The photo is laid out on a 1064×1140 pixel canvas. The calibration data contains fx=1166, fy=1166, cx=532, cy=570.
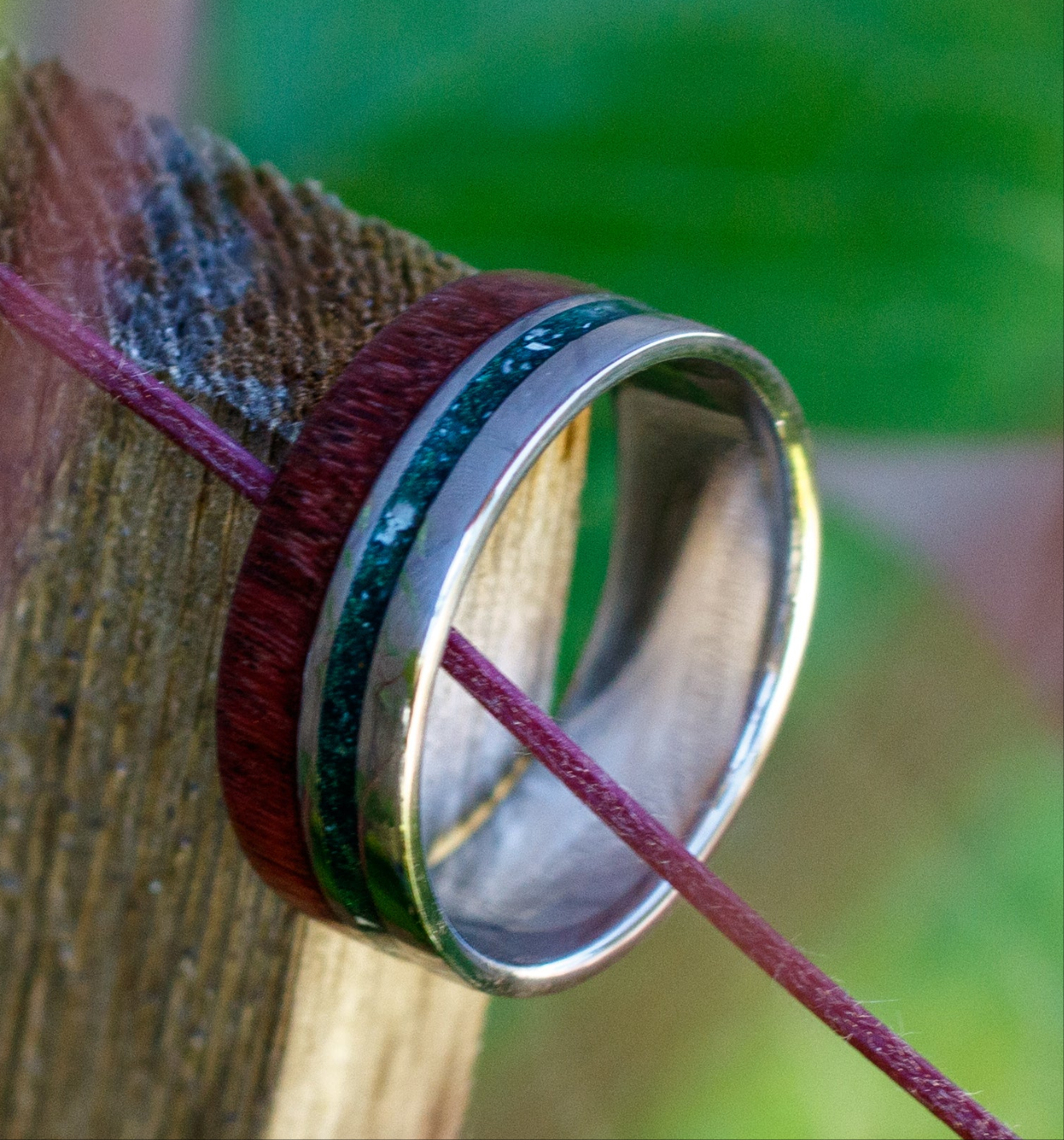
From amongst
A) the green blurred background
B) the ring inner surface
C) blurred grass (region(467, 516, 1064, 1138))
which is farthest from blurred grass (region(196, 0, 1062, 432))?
the ring inner surface

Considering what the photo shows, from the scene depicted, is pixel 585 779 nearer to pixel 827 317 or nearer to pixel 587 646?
pixel 587 646

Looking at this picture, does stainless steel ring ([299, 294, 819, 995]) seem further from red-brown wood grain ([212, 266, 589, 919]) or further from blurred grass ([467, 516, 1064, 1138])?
blurred grass ([467, 516, 1064, 1138])

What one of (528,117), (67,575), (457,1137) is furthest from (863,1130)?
(528,117)

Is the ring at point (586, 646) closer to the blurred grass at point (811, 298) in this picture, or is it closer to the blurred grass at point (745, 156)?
the blurred grass at point (811, 298)

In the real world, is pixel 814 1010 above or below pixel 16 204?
below

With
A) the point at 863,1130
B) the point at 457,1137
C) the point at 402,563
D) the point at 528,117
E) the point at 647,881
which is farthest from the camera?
the point at 528,117

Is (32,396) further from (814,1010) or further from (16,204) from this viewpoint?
(814,1010)
